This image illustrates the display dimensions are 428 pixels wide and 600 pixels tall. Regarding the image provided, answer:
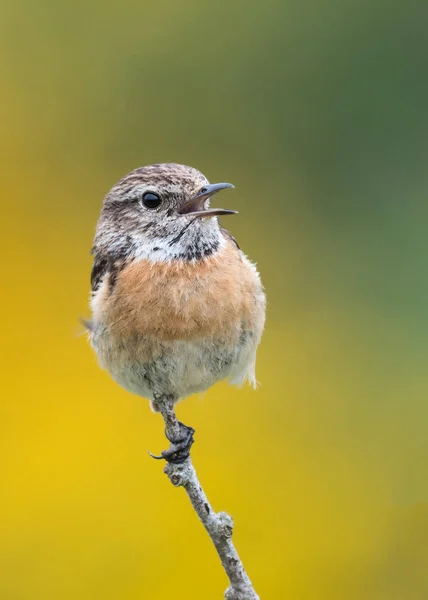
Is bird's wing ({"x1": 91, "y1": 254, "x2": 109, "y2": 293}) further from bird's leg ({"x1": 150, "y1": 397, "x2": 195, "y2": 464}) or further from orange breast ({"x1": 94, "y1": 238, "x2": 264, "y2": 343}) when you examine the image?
bird's leg ({"x1": 150, "y1": 397, "x2": 195, "y2": 464})

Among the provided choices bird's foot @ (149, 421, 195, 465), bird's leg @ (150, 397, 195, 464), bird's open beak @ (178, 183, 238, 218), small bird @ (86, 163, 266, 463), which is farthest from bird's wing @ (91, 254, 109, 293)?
bird's foot @ (149, 421, 195, 465)

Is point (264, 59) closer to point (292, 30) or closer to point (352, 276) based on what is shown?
point (292, 30)

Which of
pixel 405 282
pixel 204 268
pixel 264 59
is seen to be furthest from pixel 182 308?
pixel 264 59

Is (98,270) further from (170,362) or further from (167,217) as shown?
(170,362)

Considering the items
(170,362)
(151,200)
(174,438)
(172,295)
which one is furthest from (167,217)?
(174,438)

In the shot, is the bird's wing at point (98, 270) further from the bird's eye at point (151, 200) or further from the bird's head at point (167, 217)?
the bird's eye at point (151, 200)

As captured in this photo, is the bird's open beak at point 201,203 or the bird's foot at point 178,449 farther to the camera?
the bird's open beak at point 201,203

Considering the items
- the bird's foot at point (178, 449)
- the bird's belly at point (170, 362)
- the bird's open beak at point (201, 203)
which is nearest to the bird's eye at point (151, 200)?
the bird's open beak at point (201, 203)
